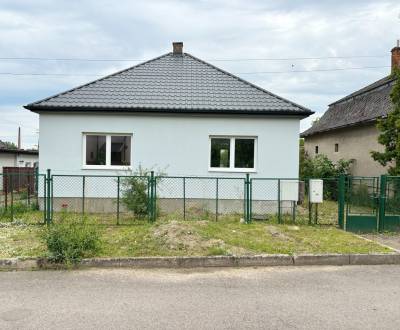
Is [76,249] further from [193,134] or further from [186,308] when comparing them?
[193,134]

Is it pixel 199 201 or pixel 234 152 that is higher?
pixel 234 152

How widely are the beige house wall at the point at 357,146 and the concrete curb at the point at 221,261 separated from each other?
9837 mm

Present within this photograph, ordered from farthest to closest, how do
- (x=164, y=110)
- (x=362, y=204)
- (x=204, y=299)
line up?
(x=164, y=110) < (x=362, y=204) < (x=204, y=299)

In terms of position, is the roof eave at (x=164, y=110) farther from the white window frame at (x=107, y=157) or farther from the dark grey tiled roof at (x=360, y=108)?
the dark grey tiled roof at (x=360, y=108)

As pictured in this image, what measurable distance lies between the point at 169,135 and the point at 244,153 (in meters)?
2.73

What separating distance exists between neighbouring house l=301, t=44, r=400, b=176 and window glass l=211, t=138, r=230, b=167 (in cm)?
740

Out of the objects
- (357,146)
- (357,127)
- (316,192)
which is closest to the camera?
(316,192)

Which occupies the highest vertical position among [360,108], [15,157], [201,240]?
[360,108]

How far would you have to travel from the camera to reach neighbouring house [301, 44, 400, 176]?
1773 centimetres

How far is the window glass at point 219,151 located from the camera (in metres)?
13.8

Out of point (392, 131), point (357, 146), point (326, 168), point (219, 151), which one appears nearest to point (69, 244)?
point (219, 151)

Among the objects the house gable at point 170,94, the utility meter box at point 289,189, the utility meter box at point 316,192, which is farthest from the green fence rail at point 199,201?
the house gable at point 170,94

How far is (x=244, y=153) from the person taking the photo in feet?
45.5

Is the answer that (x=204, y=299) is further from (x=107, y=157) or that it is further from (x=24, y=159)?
(x=24, y=159)
